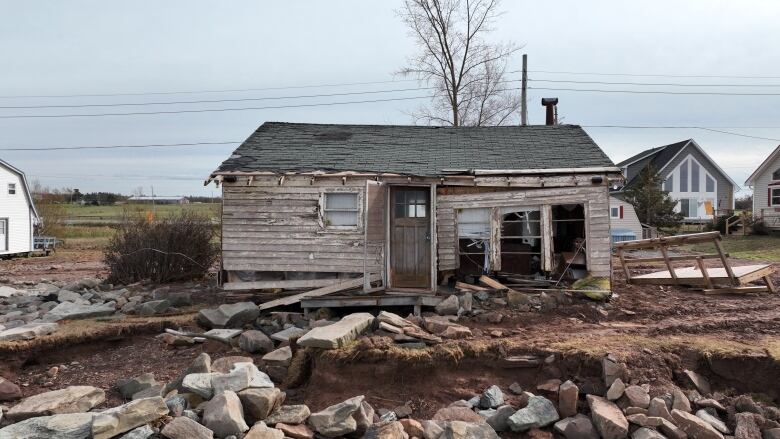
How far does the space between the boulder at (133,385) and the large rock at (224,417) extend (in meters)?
1.36

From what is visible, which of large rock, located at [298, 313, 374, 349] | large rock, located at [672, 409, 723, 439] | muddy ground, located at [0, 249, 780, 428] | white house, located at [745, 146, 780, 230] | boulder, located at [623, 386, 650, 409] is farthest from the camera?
white house, located at [745, 146, 780, 230]

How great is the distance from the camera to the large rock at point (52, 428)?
5.74 m

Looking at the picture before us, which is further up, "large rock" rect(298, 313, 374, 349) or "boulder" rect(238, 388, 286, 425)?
"large rock" rect(298, 313, 374, 349)

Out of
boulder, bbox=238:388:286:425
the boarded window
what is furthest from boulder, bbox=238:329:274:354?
the boarded window

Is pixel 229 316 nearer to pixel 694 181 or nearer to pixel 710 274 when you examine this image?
pixel 710 274

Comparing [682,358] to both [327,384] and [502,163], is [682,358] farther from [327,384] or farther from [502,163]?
[502,163]

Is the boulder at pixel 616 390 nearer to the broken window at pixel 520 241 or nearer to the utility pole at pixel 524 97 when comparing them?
the broken window at pixel 520 241

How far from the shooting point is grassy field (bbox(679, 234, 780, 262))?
20.0 m

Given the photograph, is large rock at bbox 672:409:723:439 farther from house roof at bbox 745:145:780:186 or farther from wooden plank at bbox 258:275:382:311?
house roof at bbox 745:145:780:186

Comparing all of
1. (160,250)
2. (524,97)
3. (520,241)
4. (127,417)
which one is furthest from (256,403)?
(524,97)

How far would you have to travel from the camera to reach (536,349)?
754cm

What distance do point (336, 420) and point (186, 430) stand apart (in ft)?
5.25

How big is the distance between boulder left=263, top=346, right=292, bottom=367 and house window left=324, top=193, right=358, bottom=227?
4.18m

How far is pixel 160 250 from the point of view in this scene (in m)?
14.6
